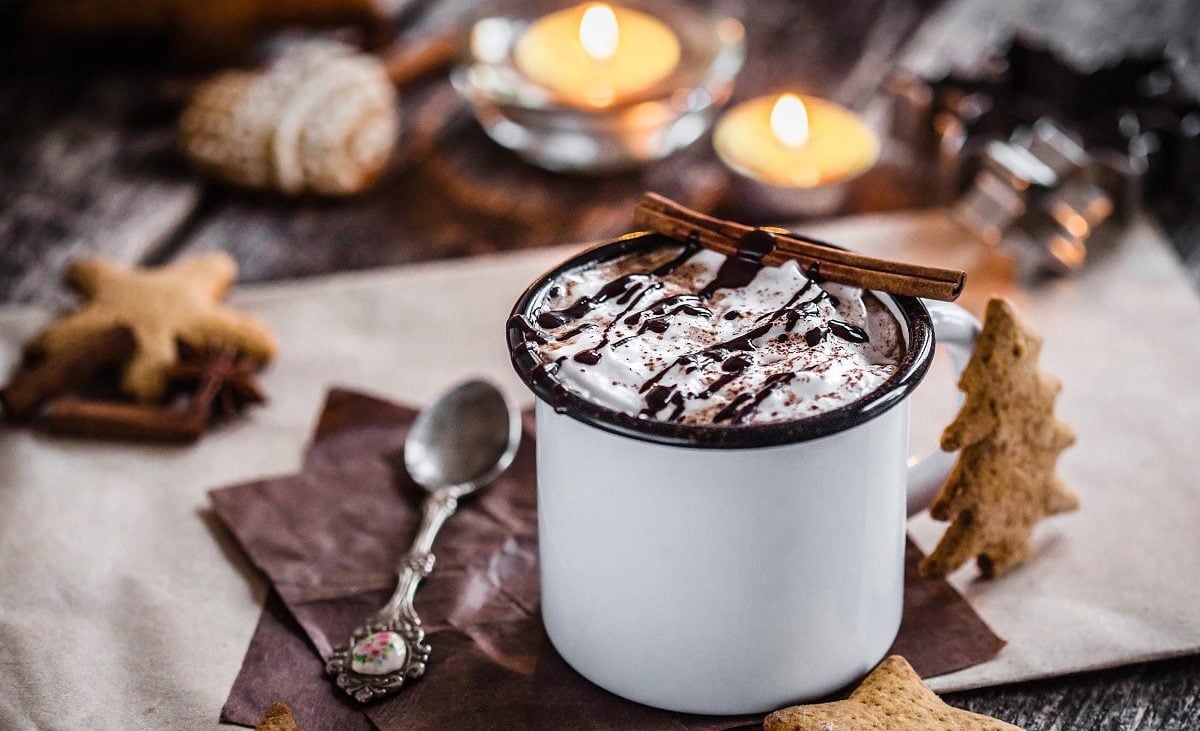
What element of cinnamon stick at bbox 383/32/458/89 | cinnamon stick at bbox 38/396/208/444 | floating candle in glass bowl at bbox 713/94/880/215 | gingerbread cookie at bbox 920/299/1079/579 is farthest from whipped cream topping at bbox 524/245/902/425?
cinnamon stick at bbox 383/32/458/89

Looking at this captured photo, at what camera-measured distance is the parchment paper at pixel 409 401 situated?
3.23 ft

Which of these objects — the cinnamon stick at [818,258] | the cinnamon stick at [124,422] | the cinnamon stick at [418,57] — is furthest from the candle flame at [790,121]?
the cinnamon stick at [124,422]

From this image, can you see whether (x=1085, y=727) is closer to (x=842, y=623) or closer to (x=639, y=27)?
(x=842, y=623)

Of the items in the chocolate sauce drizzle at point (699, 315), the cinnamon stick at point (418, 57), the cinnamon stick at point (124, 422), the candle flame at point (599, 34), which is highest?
the chocolate sauce drizzle at point (699, 315)

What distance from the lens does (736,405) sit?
2.67ft

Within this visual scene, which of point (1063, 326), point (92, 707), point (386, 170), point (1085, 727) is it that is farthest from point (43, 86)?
point (1085, 727)

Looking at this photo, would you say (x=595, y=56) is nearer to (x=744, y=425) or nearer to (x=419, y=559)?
(x=419, y=559)

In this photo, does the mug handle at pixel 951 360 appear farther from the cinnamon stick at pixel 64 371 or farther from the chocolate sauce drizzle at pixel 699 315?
the cinnamon stick at pixel 64 371

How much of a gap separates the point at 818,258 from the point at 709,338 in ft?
0.38

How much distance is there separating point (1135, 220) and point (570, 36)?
0.75 meters

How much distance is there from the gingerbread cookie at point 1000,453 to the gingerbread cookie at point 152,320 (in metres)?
0.73

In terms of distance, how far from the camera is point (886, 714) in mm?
854

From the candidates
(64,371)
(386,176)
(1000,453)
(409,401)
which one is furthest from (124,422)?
(1000,453)

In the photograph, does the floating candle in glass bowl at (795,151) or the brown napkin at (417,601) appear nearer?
the brown napkin at (417,601)
